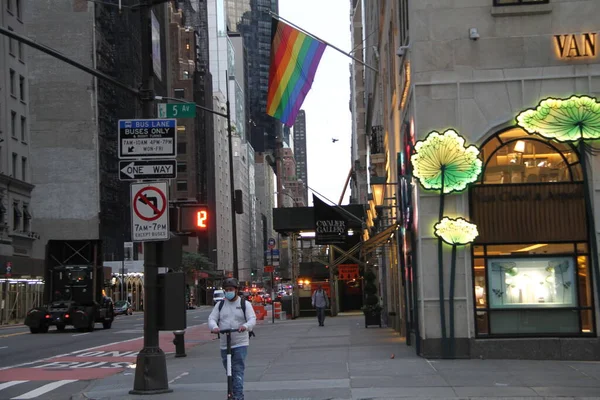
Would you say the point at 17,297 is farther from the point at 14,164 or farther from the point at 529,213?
the point at 529,213

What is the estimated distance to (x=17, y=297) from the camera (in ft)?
196

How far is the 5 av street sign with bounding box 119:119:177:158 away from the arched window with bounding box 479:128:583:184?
698 centimetres

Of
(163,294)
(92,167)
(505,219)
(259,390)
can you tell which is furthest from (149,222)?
(92,167)

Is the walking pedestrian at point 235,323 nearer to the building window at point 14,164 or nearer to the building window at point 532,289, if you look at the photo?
the building window at point 532,289

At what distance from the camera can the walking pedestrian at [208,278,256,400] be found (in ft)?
37.9

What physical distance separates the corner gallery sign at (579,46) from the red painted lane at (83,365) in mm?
11792

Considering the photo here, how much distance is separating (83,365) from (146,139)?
28.8ft

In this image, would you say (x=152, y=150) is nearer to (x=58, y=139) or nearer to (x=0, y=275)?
(x=0, y=275)

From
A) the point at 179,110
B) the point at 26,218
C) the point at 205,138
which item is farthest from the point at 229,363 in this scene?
the point at 205,138

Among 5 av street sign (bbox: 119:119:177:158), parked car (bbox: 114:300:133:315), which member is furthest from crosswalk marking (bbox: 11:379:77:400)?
parked car (bbox: 114:300:133:315)

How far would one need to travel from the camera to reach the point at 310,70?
23.8 metres

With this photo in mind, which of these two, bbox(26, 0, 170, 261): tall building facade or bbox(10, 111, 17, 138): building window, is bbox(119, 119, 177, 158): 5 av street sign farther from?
bbox(26, 0, 170, 261): tall building facade

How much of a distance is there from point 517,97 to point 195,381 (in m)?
8.70

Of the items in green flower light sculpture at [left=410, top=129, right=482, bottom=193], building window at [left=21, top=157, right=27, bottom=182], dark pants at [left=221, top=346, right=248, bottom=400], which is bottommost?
dark pants at [left=221, top=346, right=248, bottom=400]
